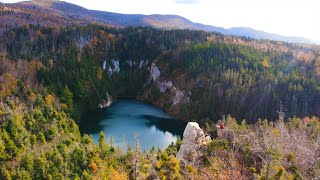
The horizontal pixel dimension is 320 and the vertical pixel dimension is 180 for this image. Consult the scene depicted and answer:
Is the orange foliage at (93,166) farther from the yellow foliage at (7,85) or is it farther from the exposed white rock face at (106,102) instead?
the exposed white rock face at (106,102)

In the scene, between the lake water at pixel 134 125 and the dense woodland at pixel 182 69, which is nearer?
the lake water at pixel 134 125

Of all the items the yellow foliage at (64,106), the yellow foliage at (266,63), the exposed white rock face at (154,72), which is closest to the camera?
the yellow foliage at (64,106)

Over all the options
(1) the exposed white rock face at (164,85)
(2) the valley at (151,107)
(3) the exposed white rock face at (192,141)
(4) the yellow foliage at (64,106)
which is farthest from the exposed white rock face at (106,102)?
(3) the exposed white rock face at (192,141)

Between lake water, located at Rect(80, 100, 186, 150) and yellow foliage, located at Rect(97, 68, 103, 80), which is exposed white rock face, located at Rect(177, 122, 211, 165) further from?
yellow foliage, located at Rect(97, 68, 103, 80)

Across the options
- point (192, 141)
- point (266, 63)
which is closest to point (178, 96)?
point (266, 63)

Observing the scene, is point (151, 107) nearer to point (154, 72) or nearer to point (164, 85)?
point (164, 85)
